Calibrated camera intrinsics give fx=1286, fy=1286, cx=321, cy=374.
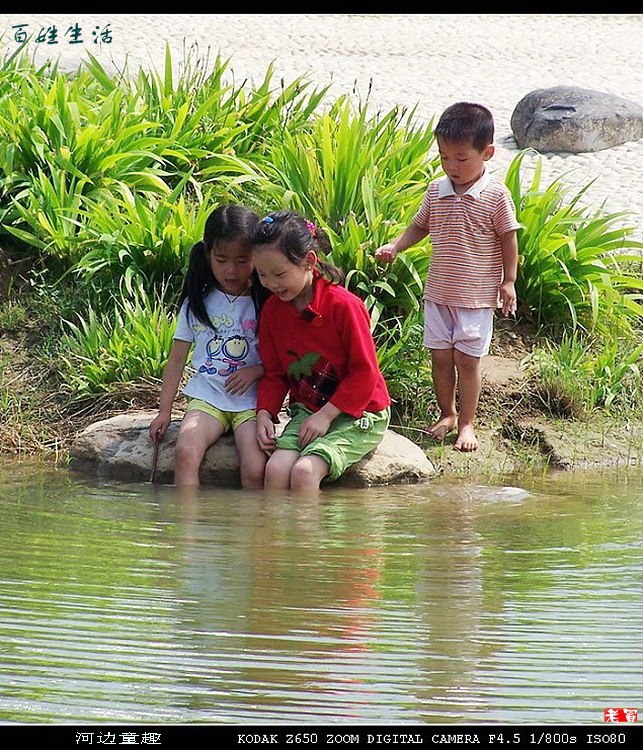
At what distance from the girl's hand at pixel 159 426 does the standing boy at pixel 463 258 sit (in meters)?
1.24

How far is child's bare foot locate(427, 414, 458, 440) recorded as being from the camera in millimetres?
5875

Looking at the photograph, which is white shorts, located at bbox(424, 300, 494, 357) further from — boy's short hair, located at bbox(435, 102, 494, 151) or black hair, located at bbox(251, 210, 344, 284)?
black hair, located at bbox(251, 210, 344, 284)

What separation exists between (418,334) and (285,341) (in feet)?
3.98

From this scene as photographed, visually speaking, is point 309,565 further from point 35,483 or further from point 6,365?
point 6,365

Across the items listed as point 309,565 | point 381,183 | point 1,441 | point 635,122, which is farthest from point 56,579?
point 635,122

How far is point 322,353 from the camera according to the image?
513 centimetres

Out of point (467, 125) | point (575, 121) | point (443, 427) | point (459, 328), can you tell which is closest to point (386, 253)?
point (459, 328)

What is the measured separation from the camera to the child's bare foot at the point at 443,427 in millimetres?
5875

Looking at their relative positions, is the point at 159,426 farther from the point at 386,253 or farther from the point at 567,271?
the point at 567,271

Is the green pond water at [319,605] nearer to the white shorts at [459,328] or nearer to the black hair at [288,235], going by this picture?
the white shorts at [459,328]

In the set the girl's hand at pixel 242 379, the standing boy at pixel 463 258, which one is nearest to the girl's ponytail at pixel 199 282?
the girl's hand at pixel 242 379

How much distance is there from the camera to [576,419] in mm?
6148

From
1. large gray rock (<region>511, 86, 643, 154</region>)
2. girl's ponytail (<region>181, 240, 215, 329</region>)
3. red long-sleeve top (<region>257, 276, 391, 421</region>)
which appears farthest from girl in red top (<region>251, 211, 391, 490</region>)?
large gray rock (<region>511, 86, 643, 154</region>)

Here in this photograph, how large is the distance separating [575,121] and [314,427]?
5.73 metres
